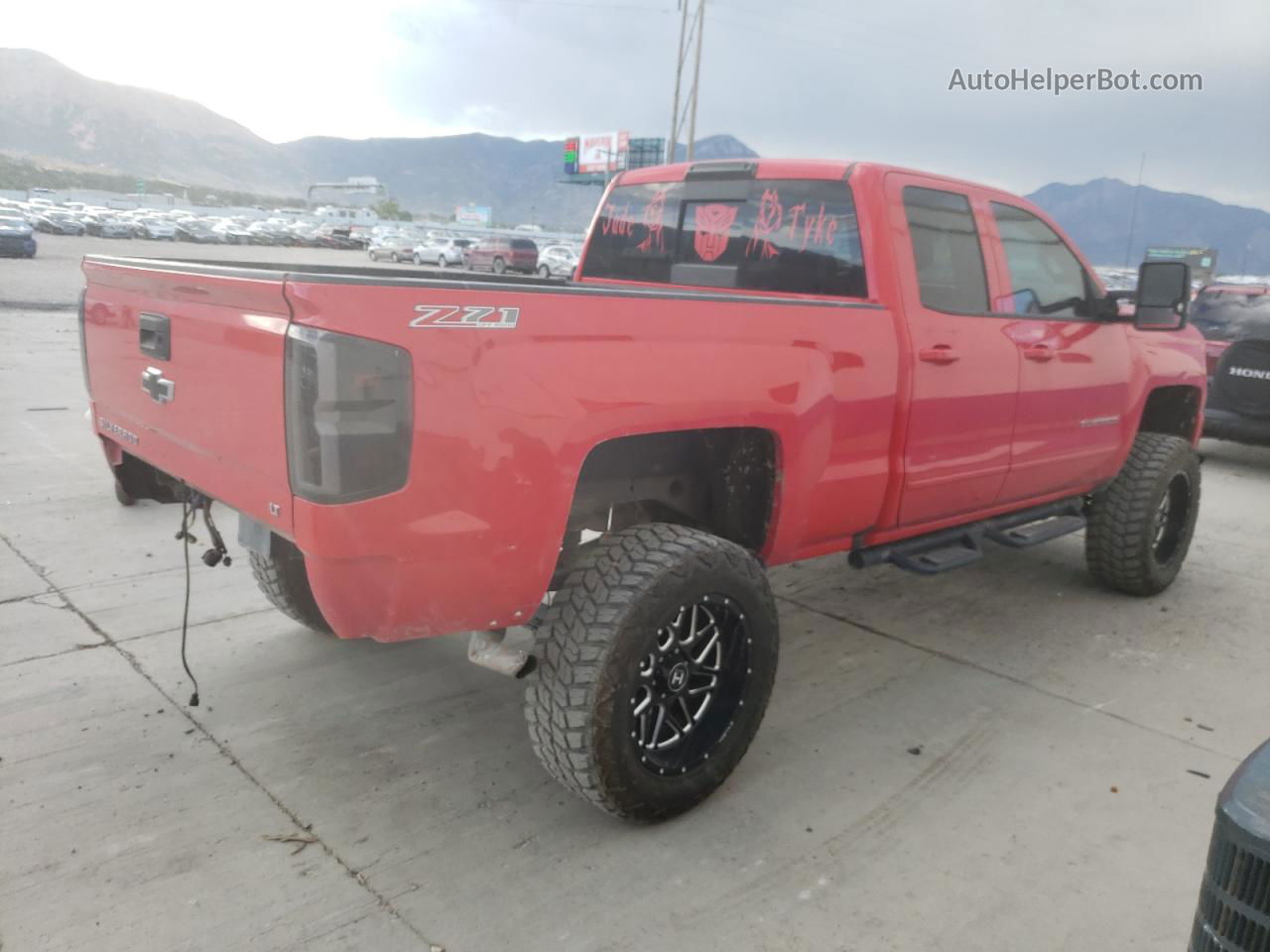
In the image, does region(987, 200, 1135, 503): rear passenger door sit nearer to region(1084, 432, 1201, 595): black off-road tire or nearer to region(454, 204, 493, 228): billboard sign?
region(1084, 432, 1201, 595): black off-road tire

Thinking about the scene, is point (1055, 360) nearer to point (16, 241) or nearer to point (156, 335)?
point (156, 335)

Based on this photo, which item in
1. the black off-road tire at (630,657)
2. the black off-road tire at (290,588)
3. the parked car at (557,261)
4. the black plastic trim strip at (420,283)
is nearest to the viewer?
the black plastic trim strip at (420,283)

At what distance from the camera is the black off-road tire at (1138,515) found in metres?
4.97

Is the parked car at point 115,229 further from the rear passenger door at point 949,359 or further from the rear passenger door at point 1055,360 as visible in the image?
the rear passenger door at point 949,359

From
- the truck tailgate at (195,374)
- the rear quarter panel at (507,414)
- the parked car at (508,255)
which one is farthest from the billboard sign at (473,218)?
the rear quarter panel at (507,414)

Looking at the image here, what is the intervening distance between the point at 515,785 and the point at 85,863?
45.9 inches

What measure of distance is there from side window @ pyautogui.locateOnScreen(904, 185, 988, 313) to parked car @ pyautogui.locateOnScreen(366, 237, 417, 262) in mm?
49557

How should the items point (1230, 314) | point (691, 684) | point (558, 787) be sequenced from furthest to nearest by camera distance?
point (1230, 314)
point (558, 787)
point (691, 684)

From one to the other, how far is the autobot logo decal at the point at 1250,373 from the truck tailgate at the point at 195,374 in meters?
8.97

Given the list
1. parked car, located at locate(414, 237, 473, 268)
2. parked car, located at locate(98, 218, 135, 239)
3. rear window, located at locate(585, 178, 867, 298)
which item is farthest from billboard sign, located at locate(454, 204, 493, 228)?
rear window, located at locate(585, 178, 867, 298)

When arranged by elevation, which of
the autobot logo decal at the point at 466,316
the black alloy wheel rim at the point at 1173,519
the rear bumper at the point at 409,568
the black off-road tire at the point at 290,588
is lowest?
the black off-road tire at the point at 290,588

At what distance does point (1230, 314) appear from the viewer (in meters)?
9.59

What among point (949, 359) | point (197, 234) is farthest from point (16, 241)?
point (949, 359)

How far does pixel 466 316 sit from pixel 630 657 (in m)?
0.98
